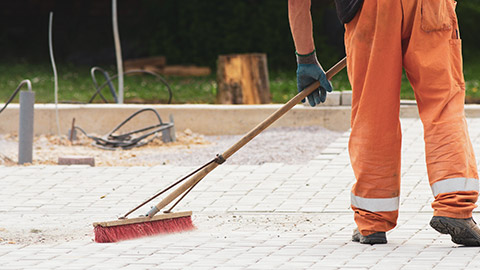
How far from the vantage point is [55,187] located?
21.0 ft

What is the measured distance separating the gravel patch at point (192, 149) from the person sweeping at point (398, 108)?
10.7ft

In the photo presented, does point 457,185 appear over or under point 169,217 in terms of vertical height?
over

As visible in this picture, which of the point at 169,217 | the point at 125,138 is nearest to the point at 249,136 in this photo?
the point at 169,217

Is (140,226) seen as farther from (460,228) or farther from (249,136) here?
(460,228)

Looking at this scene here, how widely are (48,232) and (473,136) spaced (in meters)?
4.34

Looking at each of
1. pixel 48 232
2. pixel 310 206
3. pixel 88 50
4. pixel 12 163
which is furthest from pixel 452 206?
pixel 88 50

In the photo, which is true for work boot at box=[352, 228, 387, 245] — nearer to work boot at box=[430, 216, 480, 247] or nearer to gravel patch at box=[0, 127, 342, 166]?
work boot at box=[430, 216, 480, 247]

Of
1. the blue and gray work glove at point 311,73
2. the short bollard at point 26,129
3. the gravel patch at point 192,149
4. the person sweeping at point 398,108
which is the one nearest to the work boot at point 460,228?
the person sweeping at point 398,108

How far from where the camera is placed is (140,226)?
4.75 metres

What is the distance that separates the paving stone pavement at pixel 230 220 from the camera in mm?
4180

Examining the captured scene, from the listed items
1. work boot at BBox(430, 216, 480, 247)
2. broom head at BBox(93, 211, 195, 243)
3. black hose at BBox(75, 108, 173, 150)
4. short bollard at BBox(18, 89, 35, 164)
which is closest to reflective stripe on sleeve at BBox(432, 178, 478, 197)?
work boot at BBox(430, 216, 480, 247)

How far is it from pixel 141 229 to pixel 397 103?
1420 mm

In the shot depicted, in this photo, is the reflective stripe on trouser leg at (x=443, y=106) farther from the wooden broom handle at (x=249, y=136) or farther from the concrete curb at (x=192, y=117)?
the concrete curb at (x=192, y=117)

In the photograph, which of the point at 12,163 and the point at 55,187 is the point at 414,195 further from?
the point at 12,163
